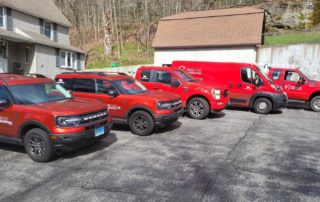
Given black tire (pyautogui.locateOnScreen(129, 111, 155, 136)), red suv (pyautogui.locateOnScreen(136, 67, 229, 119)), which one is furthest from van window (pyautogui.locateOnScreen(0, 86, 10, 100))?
red suv (pyautogui.locateOnScreen(136, 67, 229, 119))

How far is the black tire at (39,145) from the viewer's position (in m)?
5.29

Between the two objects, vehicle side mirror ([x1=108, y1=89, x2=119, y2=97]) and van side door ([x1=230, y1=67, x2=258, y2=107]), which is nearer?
vehicle side mirror ([x1=108, y1=89, x2=119, y2=97])

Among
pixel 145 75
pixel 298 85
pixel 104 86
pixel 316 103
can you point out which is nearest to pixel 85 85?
pixel 104 86

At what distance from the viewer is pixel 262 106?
11930 mm

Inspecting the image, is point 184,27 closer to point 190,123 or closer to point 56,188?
point 190,123

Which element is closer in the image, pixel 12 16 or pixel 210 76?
pixel 210 76

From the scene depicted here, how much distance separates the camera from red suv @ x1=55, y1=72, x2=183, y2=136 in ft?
24.5

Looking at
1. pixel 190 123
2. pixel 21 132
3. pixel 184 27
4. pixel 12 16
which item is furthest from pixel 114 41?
pixel 21 132

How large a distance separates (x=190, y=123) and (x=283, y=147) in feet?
11.3

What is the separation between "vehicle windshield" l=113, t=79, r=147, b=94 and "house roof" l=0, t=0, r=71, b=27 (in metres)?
15.9

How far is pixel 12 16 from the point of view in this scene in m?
20.5

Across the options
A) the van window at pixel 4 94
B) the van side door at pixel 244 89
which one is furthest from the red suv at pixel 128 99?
the van side door at pixel 244 89

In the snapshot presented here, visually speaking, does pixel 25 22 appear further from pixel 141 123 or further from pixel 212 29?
pixel 141 123

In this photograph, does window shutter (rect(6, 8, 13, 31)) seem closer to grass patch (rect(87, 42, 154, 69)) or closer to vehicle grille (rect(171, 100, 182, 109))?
grass patch (rect(87, 42, 154, 69))
